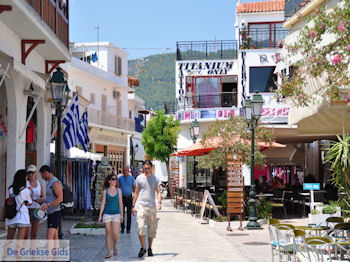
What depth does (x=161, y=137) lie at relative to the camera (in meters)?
37.9

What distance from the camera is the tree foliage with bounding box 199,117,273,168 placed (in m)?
20.0

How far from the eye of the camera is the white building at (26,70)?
12898 millimetres

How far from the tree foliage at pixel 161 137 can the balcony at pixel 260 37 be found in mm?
7579

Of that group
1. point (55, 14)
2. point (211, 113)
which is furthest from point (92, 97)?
point (55, 14)

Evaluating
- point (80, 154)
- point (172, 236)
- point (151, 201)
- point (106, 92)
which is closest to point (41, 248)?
point (151, 201)

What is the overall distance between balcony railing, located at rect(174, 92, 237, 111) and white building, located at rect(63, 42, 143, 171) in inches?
294

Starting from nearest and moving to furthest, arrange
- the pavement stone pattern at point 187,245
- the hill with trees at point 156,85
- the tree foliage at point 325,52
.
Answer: the tree foliage at point 325,52 → the pavement stone pattern at point 187,245 → the hill with trees at point 156,85

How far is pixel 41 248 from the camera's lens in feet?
36.2

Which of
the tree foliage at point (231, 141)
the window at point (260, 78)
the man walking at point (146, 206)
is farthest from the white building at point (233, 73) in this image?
the man walking at point (146, 206)

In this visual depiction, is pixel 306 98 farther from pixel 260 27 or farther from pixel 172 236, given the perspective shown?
pixel 260 27

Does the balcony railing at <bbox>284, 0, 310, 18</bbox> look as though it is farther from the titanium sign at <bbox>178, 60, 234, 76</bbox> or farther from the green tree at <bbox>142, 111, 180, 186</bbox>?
the green tree at <bbox>142, 111, 180, 186</bbox>

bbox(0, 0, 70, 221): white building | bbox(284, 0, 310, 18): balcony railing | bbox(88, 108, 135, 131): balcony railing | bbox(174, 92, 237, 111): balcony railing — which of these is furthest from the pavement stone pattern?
bbox(88, 108, 135, 131): balcony railing

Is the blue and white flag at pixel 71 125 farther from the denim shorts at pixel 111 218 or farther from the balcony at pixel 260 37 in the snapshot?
the balcony at pixel 260 37

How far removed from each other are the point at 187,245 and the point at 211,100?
21.5 meters
